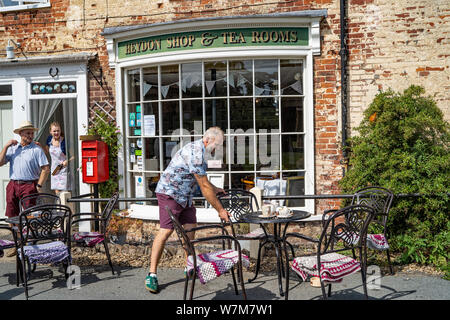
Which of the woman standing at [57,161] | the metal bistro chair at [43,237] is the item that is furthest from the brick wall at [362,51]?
the metal bistro chair at [43,237]

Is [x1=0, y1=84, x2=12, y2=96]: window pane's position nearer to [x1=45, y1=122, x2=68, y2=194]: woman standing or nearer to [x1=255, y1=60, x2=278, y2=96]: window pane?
[x1=45, y1=122, x2=68, y2=194]: woman standing

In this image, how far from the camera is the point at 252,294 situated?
478 centimetres

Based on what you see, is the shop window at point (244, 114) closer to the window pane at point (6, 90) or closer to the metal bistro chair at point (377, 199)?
the metal bistro chair at point (377, 199)

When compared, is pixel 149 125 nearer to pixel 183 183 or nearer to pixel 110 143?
pixel 110 143

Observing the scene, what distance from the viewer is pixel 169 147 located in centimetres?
734

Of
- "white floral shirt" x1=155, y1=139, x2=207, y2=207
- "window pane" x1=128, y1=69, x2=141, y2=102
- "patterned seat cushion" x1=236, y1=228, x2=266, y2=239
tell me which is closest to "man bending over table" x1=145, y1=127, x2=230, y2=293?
"white floral shirt" x1=155, y1=139, x2=207, y2=207

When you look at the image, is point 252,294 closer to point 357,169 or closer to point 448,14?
point 357,169

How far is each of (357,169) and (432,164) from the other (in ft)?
3.12

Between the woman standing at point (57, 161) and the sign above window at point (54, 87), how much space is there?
0.61 metres

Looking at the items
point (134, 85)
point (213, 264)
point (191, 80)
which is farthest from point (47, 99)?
point (213, 264)

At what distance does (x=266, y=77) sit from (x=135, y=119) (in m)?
2.31

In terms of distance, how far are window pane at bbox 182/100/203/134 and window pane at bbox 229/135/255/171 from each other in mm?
575

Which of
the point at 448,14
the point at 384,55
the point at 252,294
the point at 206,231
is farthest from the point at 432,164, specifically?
the point at 206,231

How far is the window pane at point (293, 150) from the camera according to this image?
7008 millimetres
